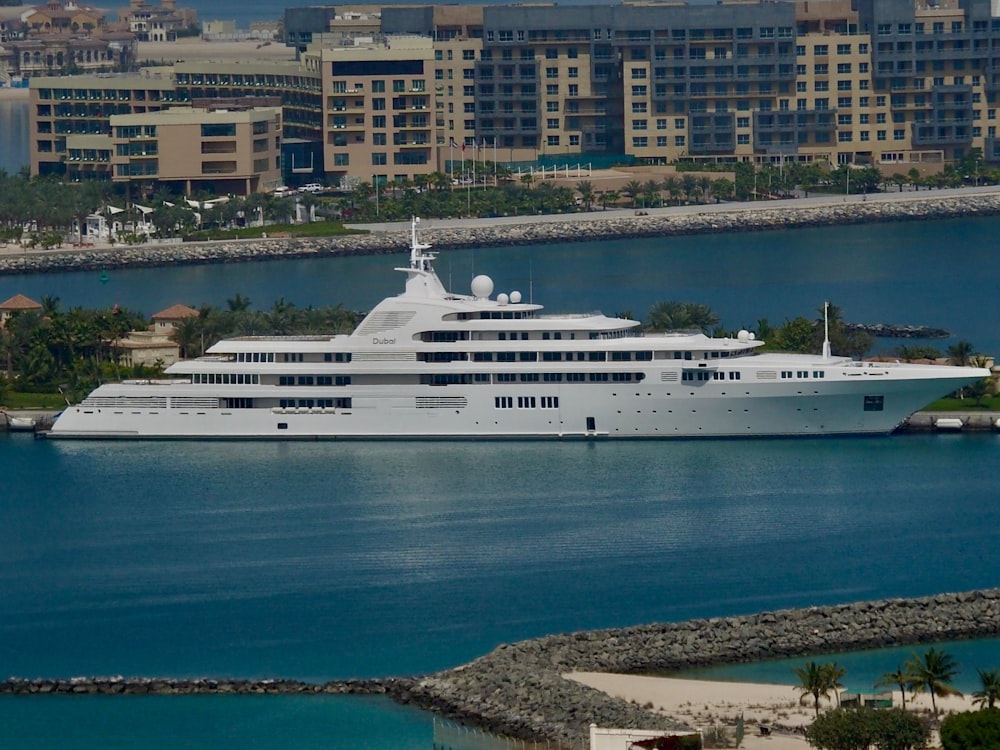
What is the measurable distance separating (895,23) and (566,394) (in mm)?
46199

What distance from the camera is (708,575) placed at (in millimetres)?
39875

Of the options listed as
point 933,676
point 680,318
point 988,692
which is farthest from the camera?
point 680,318

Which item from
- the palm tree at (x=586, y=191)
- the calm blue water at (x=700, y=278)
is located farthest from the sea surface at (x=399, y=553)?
the palm tree at (x=586, y=191)

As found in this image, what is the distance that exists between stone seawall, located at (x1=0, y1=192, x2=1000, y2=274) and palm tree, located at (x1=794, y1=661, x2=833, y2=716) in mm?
47959

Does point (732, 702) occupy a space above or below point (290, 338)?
below

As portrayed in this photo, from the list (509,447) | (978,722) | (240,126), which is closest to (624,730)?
(978,722)

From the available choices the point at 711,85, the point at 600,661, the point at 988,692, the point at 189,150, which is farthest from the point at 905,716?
the point at 711,85

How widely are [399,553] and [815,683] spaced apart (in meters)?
10.2

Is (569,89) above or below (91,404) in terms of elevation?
above

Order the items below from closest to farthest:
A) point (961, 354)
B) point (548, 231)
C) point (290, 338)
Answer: point (290, 338)
point (961, 354)
point (548, 231)

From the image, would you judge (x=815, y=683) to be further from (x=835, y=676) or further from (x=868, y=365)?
(x=868, y=365)

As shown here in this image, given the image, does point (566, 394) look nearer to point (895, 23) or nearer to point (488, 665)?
point (488, 665)

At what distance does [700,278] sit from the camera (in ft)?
240

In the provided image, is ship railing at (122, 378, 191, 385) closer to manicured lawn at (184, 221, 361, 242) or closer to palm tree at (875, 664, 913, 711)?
palm tree at (875, 664, 913, 711)
